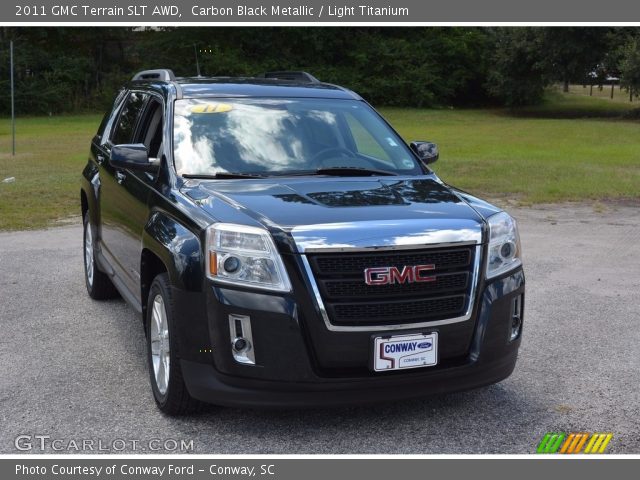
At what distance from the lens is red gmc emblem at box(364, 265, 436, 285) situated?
4254mm

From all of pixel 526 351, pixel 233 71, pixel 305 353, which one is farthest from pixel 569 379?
pixel 233 71

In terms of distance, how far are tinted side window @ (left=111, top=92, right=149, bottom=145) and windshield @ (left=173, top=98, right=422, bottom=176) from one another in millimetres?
871

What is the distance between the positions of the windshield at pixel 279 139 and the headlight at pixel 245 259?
1.07 metres

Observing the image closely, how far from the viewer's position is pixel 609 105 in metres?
50.8

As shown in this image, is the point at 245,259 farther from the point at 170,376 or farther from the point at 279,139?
the point at 279,139

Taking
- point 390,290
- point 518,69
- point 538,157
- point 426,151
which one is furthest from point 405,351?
point 518,69

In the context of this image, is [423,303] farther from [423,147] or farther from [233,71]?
[233,71]

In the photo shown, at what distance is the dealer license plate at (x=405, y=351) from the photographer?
428cm

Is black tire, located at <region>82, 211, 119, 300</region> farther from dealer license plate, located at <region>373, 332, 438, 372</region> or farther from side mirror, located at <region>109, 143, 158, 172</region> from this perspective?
dealer license plate, located at <region>373, 332, 438, 372</region>

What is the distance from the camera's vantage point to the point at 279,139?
5.68 m

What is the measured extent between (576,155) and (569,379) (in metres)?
17.8

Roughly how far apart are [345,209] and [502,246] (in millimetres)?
859

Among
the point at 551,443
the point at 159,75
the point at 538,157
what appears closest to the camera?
the point at 551,443

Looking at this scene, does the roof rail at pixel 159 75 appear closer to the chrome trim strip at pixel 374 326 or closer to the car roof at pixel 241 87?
the car roof at pixel 241 87
